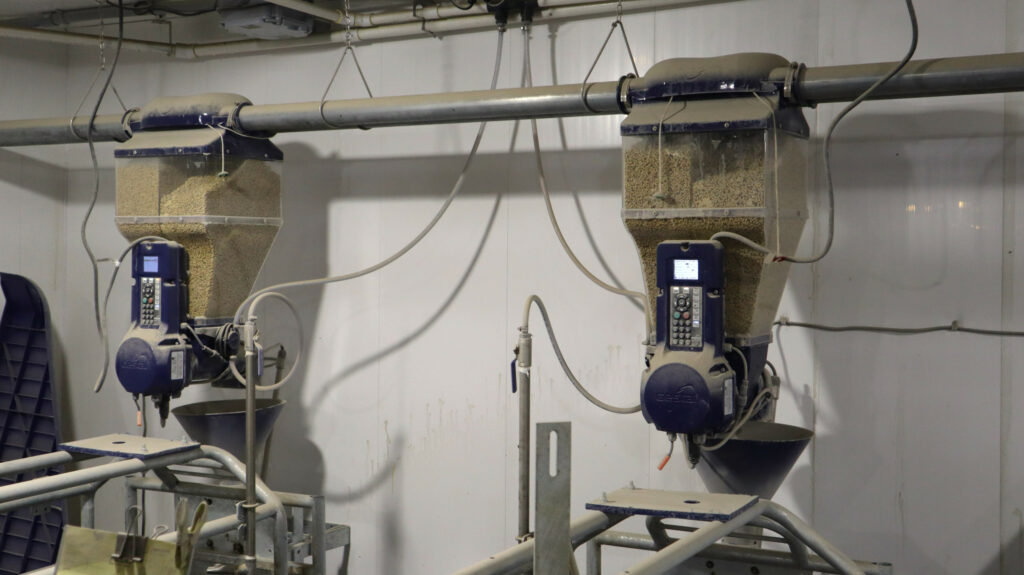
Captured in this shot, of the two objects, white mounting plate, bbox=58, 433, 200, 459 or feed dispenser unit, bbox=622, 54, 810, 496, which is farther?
white mounting plate, bbox=58, 433, 200, 459

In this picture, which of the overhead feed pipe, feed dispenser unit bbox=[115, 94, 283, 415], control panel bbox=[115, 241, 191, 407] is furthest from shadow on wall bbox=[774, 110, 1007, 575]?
→ control panel bbox=[115, 241, 191, 407]

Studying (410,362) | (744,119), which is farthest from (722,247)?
(410,362)

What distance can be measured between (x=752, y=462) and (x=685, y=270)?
0.61 metres

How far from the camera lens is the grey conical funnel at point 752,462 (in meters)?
2.81

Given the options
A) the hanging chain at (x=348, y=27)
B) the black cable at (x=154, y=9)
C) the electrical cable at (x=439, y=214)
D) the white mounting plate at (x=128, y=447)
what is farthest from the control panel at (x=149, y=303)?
the black cable at (x=154, y=9)

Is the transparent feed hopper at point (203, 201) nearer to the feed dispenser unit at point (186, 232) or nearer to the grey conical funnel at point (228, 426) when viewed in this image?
the feed dispenser unit at point (186, 232)

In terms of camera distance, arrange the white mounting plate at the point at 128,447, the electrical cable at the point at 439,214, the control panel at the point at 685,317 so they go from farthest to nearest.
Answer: the electrical cable at the point at 439,214, the white mounting plate at the point at 128,447, the control panel at the point at 685,317

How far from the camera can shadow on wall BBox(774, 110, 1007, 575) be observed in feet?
9.91

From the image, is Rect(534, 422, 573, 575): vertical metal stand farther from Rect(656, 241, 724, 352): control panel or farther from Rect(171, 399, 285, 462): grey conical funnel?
Rect(171, 399, 285, 462): grey conical funnel

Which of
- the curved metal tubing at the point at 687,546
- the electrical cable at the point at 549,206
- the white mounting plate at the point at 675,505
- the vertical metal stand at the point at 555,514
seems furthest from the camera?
the electrical cable at the point at 549,206

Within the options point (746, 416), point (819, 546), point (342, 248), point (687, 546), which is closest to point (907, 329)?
point (746, 416)

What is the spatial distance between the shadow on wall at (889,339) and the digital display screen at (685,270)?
2.37 feet

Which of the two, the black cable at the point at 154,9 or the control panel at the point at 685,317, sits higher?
the black cable at the point at 154,9

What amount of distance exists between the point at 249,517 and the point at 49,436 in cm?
223
